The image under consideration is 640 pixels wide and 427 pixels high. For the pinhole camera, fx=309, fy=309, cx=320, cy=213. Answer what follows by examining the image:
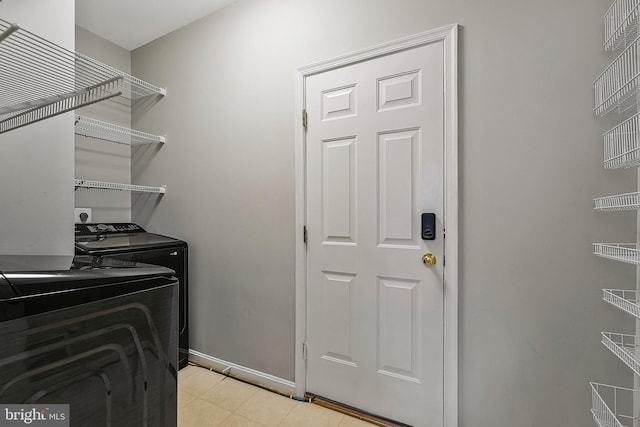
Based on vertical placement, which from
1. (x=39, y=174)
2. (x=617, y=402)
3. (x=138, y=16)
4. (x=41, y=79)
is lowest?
(x=617, y=402)

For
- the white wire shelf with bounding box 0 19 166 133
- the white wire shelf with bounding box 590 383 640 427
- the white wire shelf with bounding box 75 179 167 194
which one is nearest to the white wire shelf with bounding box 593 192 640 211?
the white wire shelf with bounding box 590 383 640 427

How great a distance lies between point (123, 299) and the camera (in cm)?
70

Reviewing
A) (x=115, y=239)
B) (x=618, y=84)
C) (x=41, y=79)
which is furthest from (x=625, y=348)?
(x=115, y=239)

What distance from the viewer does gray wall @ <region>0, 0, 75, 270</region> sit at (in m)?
1.23

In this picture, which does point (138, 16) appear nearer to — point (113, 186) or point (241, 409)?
point (113, 186)

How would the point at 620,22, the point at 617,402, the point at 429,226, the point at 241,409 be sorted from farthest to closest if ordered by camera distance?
the point at 241,409 → the point at 429,226 → the point at 617,402 → the point at 620,22

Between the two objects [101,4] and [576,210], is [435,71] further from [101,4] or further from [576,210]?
[101,4]

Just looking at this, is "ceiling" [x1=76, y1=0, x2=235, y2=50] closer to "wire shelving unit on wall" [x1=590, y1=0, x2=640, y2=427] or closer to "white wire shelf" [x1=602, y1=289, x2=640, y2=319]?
"wire shelving unit on wall" [x1=590, y1=0, x2=640, y2=427]

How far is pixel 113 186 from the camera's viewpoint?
7.60 feet

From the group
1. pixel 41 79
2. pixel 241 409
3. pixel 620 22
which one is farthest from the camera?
pixel 241 409

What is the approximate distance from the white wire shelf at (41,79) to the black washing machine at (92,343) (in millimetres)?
560

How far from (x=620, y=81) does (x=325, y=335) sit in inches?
71.0

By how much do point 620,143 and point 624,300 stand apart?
0.60 meters

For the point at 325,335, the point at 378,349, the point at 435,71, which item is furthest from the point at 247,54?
the point at 378,349
